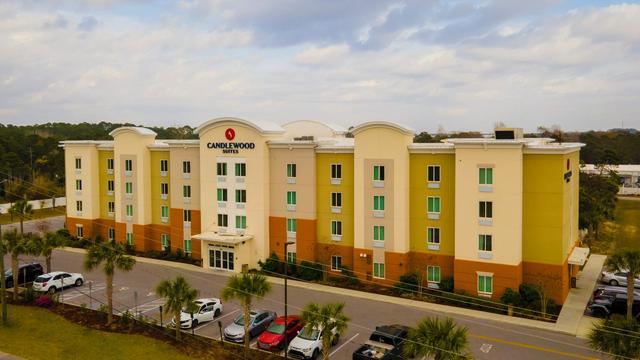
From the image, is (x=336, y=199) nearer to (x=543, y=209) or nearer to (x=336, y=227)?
(x=336, y=227)

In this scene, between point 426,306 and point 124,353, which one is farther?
point 426,306

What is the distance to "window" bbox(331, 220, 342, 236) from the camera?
148 feet

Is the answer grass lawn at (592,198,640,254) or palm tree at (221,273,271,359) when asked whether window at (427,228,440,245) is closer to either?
palm tree at (221,273,271,359)

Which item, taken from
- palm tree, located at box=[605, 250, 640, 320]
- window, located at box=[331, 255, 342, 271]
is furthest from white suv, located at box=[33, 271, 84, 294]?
palm tree, located at box=[605, 250, 640, 320]

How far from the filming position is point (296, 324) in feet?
104

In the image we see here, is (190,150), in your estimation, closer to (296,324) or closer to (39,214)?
(296,324)

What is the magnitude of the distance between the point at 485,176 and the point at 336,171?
1227 centimetres

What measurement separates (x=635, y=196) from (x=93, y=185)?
92232 mm

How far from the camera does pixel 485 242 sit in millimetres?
38531

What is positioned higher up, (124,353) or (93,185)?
(93,185)

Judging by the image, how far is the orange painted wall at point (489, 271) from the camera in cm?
3750

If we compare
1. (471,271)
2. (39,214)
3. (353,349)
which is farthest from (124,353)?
(39,214)

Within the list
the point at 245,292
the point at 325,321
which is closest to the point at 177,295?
the point at 245,292

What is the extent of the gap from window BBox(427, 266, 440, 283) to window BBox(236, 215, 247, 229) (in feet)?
53.7
